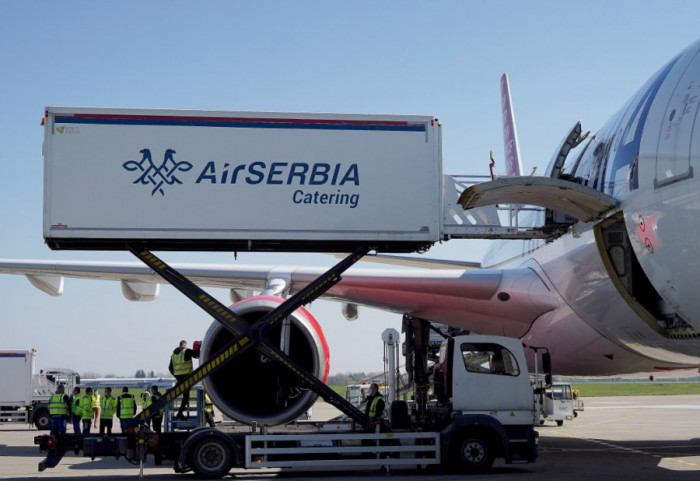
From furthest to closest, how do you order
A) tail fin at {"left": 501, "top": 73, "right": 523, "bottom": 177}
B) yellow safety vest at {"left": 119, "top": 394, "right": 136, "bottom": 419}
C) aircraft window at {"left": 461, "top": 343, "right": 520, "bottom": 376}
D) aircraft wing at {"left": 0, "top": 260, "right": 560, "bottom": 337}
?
tail fin at {"left": 501, "top": 73, "right": 523, "bottom": 177} → yellow safety vest at {"left": 119, "top": 394, "right": 136, "bottom": 419} → aircraft wing at {"left": 0, "top": 260, "right": 560, "bottom": 337} → aircraft window at {"left": 461, "top": 343, "right": 520, "bottom": 376}

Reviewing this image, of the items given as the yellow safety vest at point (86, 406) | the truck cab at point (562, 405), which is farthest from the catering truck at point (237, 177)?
the truck cab at point (562, 405)

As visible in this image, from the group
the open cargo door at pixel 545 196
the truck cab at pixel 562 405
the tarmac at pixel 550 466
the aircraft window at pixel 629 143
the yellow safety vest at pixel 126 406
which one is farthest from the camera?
the truck cab at pixel 562 405

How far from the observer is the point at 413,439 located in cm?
1005

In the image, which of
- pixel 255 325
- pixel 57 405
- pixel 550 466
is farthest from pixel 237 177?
pixel 57 405

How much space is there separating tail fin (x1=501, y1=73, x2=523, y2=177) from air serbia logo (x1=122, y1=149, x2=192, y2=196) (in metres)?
11.5

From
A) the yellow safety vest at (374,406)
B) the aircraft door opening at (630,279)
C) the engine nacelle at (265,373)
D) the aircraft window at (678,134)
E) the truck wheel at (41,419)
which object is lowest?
the truck wheel at (41,419)

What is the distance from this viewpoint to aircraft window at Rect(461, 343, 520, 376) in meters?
10.3

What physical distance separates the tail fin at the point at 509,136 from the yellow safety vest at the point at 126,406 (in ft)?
33.4

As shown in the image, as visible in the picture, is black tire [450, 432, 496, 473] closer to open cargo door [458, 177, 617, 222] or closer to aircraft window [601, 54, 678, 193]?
open cargo door [458, 177, 617, 222]

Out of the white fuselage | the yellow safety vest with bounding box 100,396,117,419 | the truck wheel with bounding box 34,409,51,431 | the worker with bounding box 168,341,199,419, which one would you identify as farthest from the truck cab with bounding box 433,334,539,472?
the truck wheel with bounding box 34,409,51,431

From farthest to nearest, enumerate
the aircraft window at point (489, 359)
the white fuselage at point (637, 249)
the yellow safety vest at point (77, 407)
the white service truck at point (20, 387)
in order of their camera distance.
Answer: the white service truck at point (20, 387) → the yellow safety vest at point (77, 407) → the aircraft window at point (489, 359) → the white fuselage at point (637, 249)

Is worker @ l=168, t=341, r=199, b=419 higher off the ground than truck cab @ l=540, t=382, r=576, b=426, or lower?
higher

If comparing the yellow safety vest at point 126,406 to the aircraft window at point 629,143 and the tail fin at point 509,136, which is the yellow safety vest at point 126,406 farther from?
the tail fin at point 509,136

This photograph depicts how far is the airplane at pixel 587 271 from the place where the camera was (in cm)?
819
